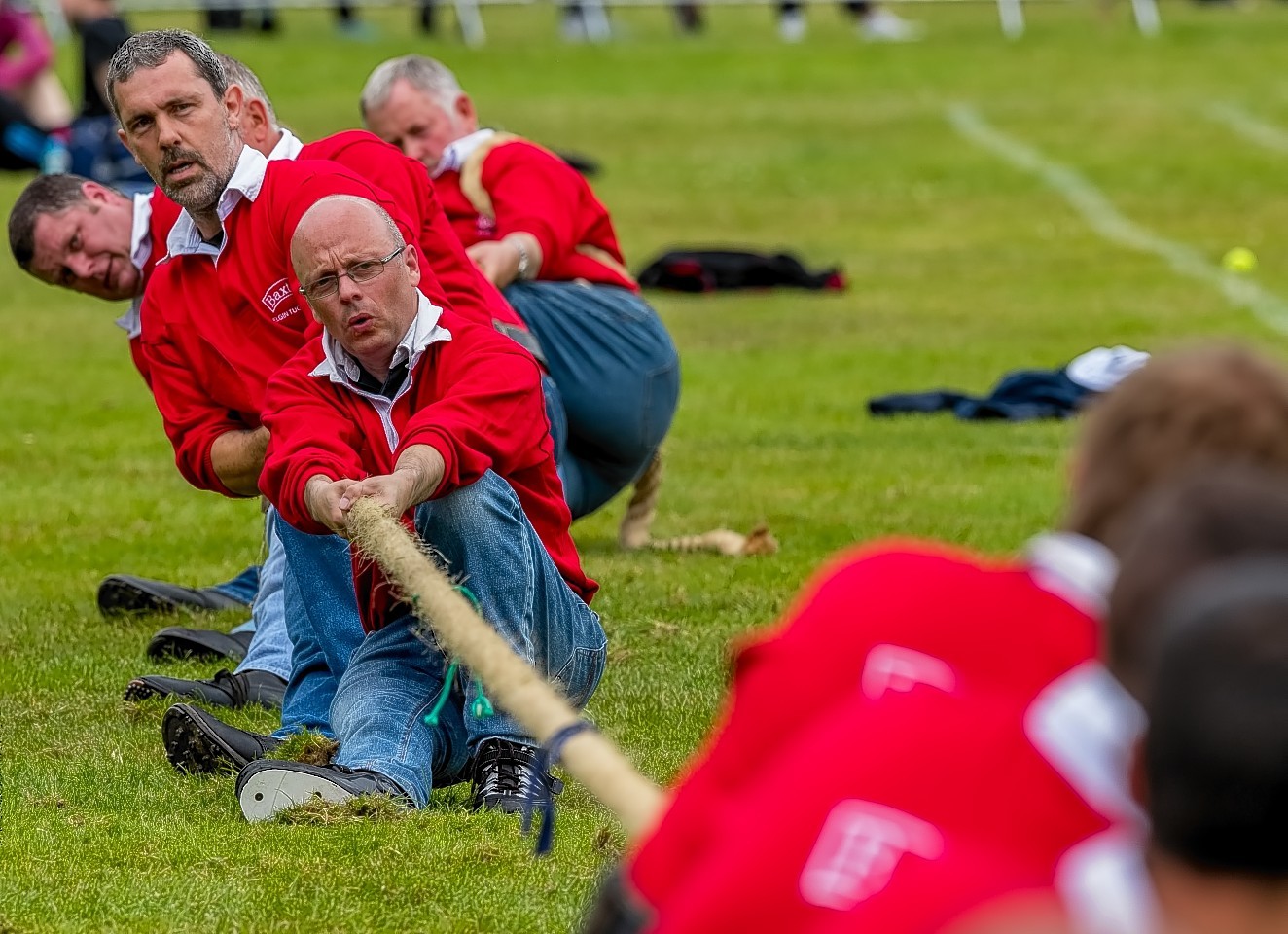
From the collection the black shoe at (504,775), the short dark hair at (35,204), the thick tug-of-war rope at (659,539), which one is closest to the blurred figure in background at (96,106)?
the thick tug-of-war rope at (659,539)

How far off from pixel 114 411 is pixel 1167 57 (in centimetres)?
1851

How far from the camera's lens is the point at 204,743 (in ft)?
16.7

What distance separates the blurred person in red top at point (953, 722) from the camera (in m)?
1.85

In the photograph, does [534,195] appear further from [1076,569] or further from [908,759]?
[908,759]

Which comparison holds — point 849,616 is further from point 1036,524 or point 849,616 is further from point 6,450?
point 6,450

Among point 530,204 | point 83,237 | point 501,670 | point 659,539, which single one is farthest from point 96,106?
point 501,670

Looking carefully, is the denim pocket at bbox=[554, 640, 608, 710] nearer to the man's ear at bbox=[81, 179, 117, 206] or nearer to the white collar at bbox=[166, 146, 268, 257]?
the white collar at bbox=[166, 146, 268, 257]

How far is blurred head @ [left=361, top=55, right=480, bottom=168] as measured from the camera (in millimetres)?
7203

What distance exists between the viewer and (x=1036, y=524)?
812 centimetres

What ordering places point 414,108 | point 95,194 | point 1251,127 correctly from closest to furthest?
point 95,194
point 414,108
point 1251,127

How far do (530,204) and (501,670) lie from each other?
3869mm

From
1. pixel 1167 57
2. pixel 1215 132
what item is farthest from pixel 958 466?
pixel 1167 57

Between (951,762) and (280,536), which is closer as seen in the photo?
(951,762)

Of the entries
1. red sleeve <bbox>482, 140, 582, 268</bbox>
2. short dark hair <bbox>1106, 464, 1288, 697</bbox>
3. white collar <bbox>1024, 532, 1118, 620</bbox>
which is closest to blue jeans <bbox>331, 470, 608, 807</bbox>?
red sleeve <bbox>482, 140, 582, 268</bbox>
